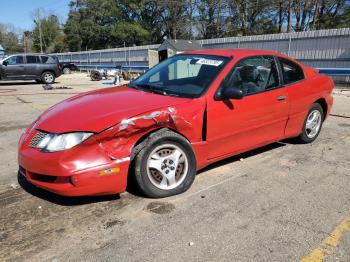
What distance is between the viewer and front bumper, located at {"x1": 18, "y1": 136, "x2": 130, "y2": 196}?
10.6 feet

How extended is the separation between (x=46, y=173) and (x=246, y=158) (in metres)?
2.80

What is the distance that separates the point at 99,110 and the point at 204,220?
59.5 inches

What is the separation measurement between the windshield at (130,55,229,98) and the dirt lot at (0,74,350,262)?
3.57 feet

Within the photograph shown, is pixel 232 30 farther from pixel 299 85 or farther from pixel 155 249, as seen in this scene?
pixel 155 249

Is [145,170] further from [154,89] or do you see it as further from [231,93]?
[231,93]

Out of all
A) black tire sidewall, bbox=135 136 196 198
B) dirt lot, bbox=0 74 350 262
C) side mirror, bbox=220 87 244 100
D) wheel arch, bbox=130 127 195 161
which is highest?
side mirror, bbox=220 87 244 100

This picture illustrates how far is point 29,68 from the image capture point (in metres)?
18.9

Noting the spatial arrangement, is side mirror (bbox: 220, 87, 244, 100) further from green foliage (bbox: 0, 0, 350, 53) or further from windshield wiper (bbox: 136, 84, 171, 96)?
green foliage (bbox: 0, 0, 350, 53)

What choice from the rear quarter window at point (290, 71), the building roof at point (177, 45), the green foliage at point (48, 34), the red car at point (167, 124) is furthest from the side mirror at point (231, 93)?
the green foliage at point (48, 34)

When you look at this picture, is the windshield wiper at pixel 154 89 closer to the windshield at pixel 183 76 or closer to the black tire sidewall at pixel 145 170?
the windshield at pixel 183 76

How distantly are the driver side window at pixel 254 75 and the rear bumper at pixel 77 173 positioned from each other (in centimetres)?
170

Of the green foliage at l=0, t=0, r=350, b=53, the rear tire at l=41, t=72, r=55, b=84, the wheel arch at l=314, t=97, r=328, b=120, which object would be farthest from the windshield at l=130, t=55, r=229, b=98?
the green foliage at l=0, t=0, r=350, b=53

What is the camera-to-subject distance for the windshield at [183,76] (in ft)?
13.6

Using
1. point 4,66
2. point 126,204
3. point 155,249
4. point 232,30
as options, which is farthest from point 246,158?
point 232,30
